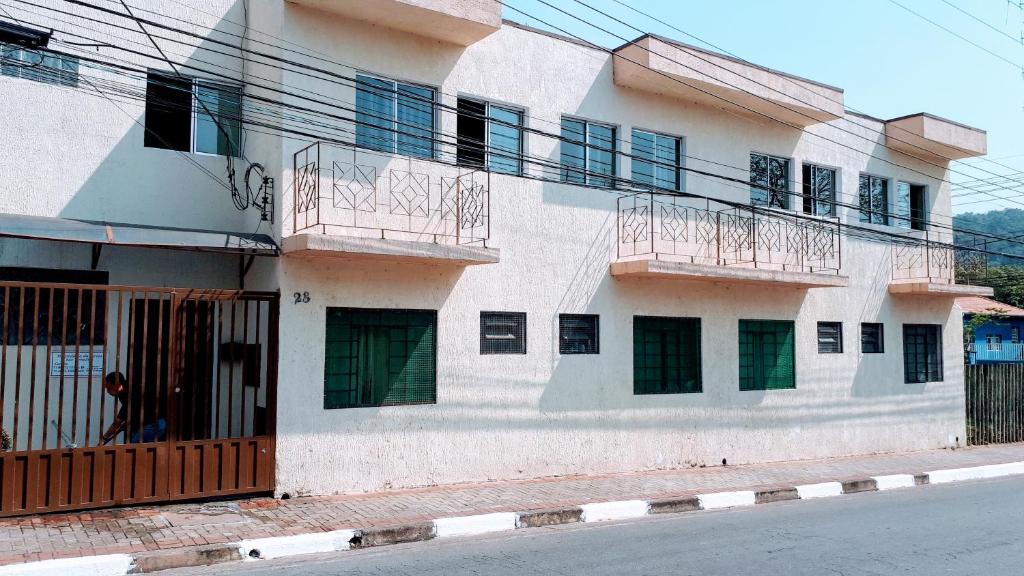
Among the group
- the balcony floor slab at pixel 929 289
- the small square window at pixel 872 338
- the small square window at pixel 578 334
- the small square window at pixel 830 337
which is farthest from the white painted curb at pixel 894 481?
the small square window at pixel 578 334

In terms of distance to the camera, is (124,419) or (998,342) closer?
(124,419)

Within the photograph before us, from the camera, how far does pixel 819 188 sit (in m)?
15.3

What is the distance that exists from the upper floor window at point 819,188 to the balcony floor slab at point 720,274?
1.76m

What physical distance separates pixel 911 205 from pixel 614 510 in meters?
11.4

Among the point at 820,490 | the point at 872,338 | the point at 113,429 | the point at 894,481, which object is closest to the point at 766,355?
the point at 894,481

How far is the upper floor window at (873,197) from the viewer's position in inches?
627

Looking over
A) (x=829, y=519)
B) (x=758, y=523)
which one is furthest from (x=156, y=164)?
(x=829, y=519)

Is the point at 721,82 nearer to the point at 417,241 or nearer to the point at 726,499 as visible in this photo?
the point at 417,241

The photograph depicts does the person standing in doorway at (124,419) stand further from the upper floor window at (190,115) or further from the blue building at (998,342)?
the blue building at (998,342)

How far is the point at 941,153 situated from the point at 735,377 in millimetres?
7839

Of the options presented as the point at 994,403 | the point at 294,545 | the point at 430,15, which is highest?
the point at 430,15

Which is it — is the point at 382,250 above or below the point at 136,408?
above

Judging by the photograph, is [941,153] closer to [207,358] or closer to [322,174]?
[322,174]

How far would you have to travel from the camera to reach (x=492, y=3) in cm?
1030
